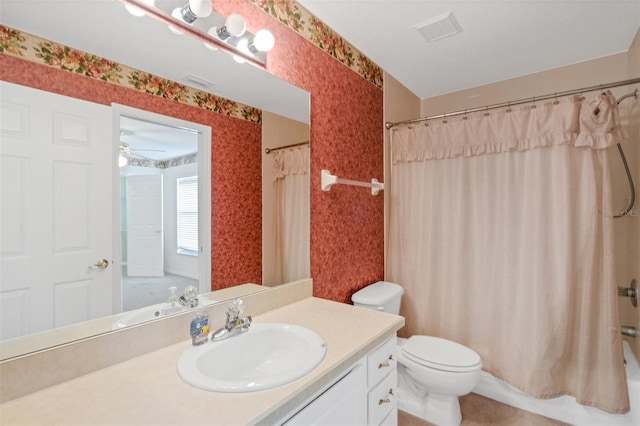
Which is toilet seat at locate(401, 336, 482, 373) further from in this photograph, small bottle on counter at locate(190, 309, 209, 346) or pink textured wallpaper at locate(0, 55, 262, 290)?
small bottle on counter at locate(190, 309, 209, 346)

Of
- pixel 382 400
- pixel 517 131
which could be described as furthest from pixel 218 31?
pixel 517 131

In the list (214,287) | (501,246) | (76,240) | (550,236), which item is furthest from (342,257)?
(76,240)

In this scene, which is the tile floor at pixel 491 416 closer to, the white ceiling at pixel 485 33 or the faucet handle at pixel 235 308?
the faucet handle at pixel 235 308

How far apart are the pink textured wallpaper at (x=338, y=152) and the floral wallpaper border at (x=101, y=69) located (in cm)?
38

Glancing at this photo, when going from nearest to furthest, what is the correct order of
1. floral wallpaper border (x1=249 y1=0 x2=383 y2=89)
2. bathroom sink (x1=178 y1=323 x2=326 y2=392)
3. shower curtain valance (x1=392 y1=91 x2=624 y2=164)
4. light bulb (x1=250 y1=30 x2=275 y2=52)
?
bathroom sink (x1=178 y1=323 x2=326 y2=392), light bulb (x1=250 y1=30 x2=275 y2=52), floral wallpaper border (x1=249 y1=0 x2=383 y2=89), shower curtain valance (x1=392 y1=91 x2=624 y2=164)

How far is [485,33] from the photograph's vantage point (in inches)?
69.4

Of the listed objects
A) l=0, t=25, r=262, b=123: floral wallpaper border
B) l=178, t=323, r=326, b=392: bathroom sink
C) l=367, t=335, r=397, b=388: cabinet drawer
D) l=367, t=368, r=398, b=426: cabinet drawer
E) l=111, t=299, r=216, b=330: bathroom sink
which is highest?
l=0, t=25, r=262, b=123: floral wallpaper border

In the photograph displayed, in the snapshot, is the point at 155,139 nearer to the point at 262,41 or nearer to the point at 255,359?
the point at 262,41

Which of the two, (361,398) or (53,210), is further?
(361,398)

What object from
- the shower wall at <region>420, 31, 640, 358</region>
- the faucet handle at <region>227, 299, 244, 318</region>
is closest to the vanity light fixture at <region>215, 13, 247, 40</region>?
the faucet handle at <region>227, 299, 244, 318</region>

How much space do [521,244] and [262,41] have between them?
5.86 ft

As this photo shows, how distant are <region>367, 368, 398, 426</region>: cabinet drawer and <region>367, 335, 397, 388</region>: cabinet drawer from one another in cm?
3

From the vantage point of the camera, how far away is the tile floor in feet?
5.80

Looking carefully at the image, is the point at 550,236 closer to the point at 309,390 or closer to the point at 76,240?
the point at 309,390
